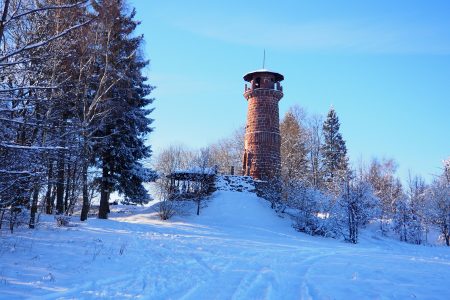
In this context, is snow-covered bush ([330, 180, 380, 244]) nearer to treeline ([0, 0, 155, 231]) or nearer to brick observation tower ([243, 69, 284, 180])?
brick observation tower ([243, 69, 284, 180])

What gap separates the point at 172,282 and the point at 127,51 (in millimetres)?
15906

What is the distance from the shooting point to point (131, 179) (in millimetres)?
21641

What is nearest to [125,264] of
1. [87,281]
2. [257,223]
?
[87,281]

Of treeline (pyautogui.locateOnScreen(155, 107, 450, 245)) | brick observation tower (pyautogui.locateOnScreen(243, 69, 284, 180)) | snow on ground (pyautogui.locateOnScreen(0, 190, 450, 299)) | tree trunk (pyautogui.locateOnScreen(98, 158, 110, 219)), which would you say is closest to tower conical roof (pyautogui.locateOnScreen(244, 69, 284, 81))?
brick observation tower (pyautogui.locateOnScreen(243, 69, 284, 180))

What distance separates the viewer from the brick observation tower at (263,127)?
31.3 m

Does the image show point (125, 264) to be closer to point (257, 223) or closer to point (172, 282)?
point (172, 282)

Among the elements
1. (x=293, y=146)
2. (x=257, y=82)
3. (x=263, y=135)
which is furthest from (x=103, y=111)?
(x=293, y=146)

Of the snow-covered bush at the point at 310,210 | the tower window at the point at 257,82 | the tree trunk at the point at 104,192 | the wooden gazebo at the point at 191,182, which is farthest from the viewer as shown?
the tower window at the point at 257,82

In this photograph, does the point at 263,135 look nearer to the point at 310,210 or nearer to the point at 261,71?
the point at 261,71

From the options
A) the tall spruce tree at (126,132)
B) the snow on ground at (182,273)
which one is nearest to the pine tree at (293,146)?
the tall spruce tree at (126,132)

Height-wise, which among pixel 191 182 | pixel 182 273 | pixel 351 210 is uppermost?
pixel 191 182

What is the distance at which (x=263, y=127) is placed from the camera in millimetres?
31672

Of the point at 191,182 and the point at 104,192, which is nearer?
the point at 104,192

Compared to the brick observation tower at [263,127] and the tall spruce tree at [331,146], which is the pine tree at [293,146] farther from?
the brick observation tower at [263,127]
